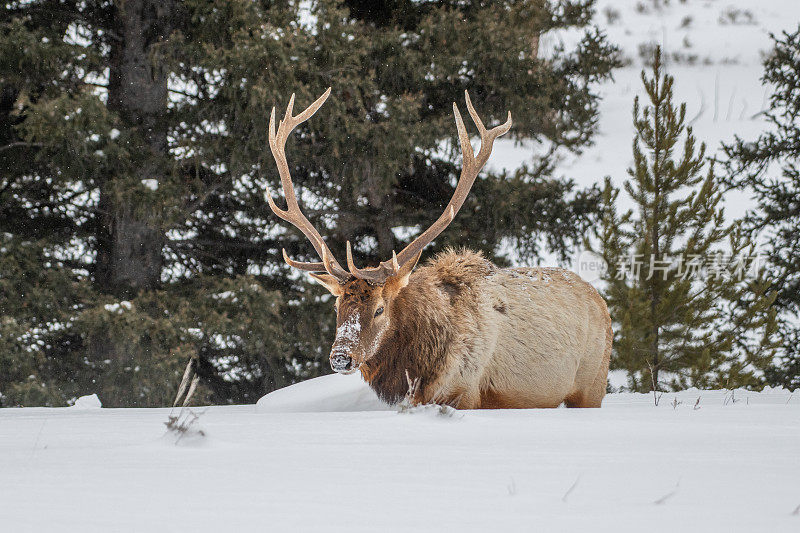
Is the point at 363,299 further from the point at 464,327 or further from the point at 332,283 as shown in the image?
the point at 464,327

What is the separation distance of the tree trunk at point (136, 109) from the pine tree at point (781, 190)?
8662 mm

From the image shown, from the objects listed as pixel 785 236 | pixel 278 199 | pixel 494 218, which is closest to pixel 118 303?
pixel 278 199

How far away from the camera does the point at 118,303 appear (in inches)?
358

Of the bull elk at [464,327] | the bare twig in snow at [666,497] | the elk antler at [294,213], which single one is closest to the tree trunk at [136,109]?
the elk antler at [294,213]

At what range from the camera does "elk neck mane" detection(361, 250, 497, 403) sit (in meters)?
5.18

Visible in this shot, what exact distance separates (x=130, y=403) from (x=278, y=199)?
11.3ft

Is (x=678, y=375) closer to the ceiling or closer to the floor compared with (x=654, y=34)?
closer to the floor

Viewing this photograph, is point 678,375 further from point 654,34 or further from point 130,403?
point 654,34

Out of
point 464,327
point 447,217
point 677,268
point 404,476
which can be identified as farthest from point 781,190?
point 404,476

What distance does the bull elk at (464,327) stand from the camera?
5.05m

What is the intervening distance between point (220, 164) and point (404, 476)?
8.53 m

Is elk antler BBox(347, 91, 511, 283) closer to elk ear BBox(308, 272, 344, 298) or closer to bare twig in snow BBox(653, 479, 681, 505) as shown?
elk ear BBox(308, 272, 344, 298)

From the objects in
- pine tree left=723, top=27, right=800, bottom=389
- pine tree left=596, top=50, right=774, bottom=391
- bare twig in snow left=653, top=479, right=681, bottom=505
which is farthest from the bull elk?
pine tree left=723, top=27, right=800, bottom=389

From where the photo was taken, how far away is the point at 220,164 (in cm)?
1023
